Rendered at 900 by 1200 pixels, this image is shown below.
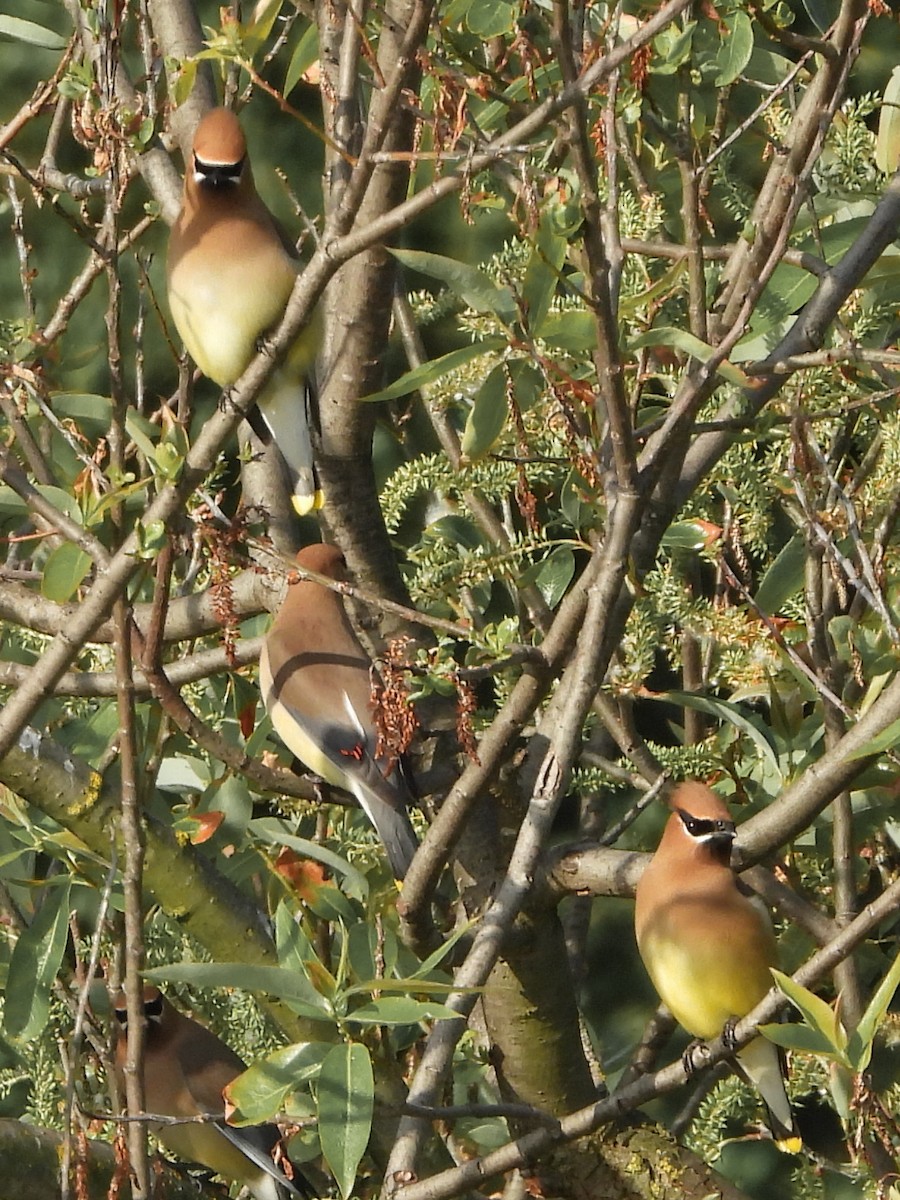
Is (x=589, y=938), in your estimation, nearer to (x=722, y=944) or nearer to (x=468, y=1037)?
(x=468, y=1037)

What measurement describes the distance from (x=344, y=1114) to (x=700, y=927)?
0.90 metres

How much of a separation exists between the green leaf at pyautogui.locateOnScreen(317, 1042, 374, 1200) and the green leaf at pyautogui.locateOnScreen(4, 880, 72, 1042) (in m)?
0.73

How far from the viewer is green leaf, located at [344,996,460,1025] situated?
5.19ft

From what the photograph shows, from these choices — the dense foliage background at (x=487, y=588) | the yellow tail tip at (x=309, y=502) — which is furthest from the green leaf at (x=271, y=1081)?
the yellow tail tip at (x=309, y=502)

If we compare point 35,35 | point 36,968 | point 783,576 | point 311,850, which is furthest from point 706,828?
point 35,35

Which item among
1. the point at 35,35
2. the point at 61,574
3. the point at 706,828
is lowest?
the point at 706,828

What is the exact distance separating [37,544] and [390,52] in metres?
1.67

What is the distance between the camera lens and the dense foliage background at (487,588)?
1.63 m

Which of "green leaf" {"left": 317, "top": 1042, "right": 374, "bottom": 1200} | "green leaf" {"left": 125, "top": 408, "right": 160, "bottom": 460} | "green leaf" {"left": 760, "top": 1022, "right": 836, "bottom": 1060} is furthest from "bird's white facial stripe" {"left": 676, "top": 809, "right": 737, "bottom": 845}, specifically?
"green leaf" {"left": 125, "top": 408, "right": 160, "bottom": 460}

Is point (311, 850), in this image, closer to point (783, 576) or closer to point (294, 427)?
point (294, 427)

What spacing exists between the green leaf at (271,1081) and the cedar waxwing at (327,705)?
722 mm

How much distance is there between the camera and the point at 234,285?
2510mm

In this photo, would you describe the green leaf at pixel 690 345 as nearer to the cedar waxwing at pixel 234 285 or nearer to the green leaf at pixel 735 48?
the green leaf at pixel 735 48

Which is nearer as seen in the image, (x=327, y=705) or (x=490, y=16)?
(x=490, y=16)
